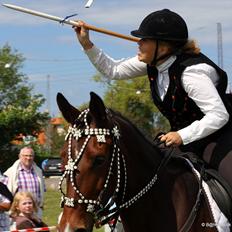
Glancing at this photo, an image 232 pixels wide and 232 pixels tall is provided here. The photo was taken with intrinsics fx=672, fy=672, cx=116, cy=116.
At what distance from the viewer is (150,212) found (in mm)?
4371

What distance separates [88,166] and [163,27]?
1.21 m

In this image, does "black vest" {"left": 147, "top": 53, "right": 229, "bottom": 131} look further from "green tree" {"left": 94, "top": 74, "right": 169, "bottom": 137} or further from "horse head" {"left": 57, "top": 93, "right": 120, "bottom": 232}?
"green tree" {"left": 94, "top": 74, "right": 169, "bottom": 137}

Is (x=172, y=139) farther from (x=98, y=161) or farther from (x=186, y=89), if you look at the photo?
(x=98, y=161)

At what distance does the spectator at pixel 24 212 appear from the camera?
9.09 meters

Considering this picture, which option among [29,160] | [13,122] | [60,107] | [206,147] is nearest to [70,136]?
[60,107]

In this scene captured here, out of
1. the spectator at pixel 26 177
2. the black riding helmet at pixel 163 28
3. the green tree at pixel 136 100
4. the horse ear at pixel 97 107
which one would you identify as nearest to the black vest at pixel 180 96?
the black riding helmet at pixel 163 28

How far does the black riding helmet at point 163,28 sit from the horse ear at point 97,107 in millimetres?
778

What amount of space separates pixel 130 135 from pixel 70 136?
443mm

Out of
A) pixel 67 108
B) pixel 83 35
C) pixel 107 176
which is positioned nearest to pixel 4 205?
pixel 83 35

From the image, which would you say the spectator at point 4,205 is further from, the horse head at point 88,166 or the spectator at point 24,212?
the horse head at point 88,166

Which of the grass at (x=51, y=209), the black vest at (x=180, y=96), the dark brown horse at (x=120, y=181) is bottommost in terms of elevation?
the grass at (x=51, y=209)

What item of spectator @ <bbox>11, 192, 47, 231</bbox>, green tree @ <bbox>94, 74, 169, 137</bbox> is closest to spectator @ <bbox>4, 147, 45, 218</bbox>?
spectator @ <bbox>11, 192, 47, 231</bbox>

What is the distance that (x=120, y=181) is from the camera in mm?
4141

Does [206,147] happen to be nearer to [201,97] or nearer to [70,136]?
[201,97]
